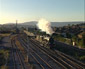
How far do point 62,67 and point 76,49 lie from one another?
12990 millimetres

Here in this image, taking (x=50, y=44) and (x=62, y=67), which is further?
(x=50, y=44)

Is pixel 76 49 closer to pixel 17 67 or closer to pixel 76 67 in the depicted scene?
pixel 76 67

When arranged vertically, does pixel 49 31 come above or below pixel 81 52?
above

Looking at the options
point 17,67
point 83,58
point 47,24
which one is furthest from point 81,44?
point 17,67

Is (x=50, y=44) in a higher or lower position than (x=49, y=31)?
lower

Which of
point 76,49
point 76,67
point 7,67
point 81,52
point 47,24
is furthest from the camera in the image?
point 47,24

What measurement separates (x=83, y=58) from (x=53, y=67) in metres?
6.61

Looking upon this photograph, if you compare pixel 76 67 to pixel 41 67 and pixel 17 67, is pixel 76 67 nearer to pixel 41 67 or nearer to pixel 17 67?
pixel 41 67

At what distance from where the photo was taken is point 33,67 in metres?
20.2

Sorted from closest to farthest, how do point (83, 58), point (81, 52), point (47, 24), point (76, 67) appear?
point (76, 67)
point (83, 58)
point (81, 52)
point (47, 24)

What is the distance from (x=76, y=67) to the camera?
64.6 feet

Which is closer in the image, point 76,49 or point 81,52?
point 81,52

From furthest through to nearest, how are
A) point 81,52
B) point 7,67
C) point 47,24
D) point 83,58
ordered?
point 47,24
point 81,52
point 83,58
point 7,67

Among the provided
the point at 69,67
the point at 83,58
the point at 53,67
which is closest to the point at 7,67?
the point at 53,67
